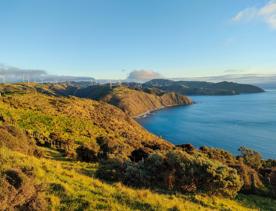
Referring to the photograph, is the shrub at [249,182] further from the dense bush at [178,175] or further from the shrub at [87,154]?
the shrub at [87,154]

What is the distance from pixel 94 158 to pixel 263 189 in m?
14.8

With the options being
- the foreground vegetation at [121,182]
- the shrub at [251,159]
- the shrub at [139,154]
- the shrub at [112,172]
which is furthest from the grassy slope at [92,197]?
the shrub at [251,159]

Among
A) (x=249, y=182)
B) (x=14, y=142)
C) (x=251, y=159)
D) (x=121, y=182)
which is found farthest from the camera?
(x=251, y=159)

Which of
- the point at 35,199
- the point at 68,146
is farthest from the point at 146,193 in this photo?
the point at 68,146

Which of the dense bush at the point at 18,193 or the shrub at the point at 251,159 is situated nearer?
the dense bush at the point at 18,193

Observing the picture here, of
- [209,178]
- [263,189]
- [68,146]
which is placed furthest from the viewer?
[68,146]

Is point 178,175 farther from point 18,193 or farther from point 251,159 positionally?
point 251,159

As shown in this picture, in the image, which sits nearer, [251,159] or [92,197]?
[92,197]

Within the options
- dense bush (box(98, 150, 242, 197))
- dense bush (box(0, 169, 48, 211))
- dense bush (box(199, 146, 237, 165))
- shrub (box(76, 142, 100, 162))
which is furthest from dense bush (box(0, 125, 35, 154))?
dense bush (box(199, 146, 237, 165))

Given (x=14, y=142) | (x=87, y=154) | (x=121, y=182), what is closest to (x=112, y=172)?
(x=121, y=182)

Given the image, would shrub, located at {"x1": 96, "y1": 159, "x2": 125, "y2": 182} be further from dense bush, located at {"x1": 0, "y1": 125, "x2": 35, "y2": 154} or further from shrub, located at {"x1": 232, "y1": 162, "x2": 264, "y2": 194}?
shrub, located at {"x1": 232, "y1": 162, "x2": 264, "y2": 194}

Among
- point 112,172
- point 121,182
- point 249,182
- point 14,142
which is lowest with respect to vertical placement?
point 249,182

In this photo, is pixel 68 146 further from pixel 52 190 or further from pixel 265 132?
pixel 265 132

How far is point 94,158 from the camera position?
86.1 feet
